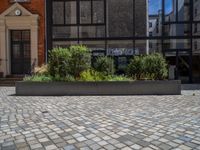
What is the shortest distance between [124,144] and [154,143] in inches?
21.8

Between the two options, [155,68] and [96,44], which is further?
[96,44]

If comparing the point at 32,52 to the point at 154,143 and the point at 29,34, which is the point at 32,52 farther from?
the point at 154,143

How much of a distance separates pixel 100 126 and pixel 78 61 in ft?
24.6

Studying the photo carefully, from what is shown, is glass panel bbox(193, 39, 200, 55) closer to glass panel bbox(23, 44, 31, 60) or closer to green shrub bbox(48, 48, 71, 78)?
green shrub bbox(48, 48, 71, 78)

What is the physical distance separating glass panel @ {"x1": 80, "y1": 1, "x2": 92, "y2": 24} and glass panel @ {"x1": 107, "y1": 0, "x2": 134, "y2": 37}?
1.36 meters

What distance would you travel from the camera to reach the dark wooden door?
780 inches

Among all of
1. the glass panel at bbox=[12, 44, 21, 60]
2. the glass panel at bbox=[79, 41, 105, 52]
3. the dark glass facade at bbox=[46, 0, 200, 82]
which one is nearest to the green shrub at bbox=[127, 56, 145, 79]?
the dark glass facade at bbox=[46, 0, 200, 82]

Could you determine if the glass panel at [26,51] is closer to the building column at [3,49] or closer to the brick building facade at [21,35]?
the brick building facade at [21,35]

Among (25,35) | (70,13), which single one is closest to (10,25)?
(25,35)

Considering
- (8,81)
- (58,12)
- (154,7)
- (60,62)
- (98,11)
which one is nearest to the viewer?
(60,62)

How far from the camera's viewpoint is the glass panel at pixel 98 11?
1998 cm

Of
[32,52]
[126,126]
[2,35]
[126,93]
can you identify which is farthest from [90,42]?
[126,126]

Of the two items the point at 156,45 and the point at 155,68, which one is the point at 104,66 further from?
the point at 156,45

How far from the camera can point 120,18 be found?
65.7 feet
